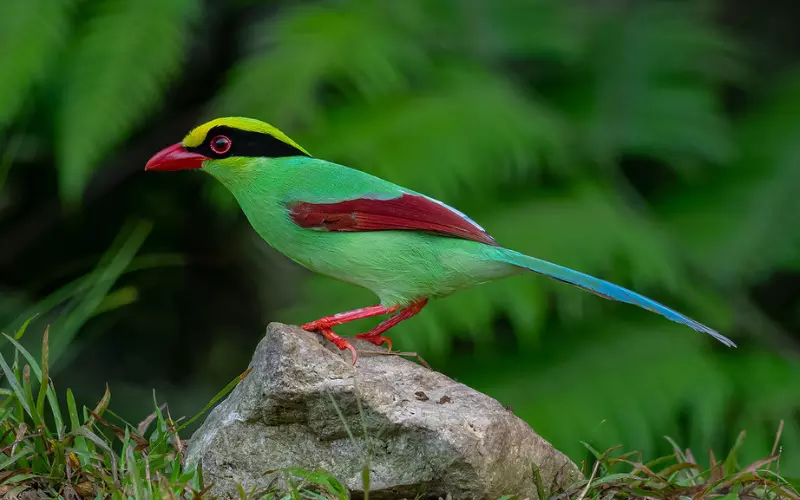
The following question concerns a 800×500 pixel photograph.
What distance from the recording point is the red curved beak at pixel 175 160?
11.3 feet

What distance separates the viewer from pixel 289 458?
293 cm

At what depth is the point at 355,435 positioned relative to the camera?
2.93 meters

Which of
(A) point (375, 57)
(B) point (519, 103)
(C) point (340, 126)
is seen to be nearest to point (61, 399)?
(C) point (340, 126)

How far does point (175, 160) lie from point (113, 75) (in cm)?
218

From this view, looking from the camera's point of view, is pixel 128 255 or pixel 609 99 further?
pixel 609 99

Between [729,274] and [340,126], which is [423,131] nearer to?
[340,126]

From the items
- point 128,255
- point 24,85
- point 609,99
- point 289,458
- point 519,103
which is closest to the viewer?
point 289,458

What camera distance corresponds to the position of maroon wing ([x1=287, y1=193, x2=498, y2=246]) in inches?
129

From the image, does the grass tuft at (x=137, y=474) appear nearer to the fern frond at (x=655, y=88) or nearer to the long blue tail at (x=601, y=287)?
the long blue tail at (x=601, y=287)

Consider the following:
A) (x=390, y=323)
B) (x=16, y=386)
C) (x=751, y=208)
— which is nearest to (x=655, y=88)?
(x=751, y=208)

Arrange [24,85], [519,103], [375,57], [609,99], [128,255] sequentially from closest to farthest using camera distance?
[128,255] → [24,85] → [375,57] → [519,103] → [609,99]

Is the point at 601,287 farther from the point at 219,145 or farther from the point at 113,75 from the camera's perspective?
the point at 113,75

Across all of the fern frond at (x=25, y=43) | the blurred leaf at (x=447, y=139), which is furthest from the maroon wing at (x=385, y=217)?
the fern frond at (x=25, y=43)

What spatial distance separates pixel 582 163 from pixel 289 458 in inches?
146
